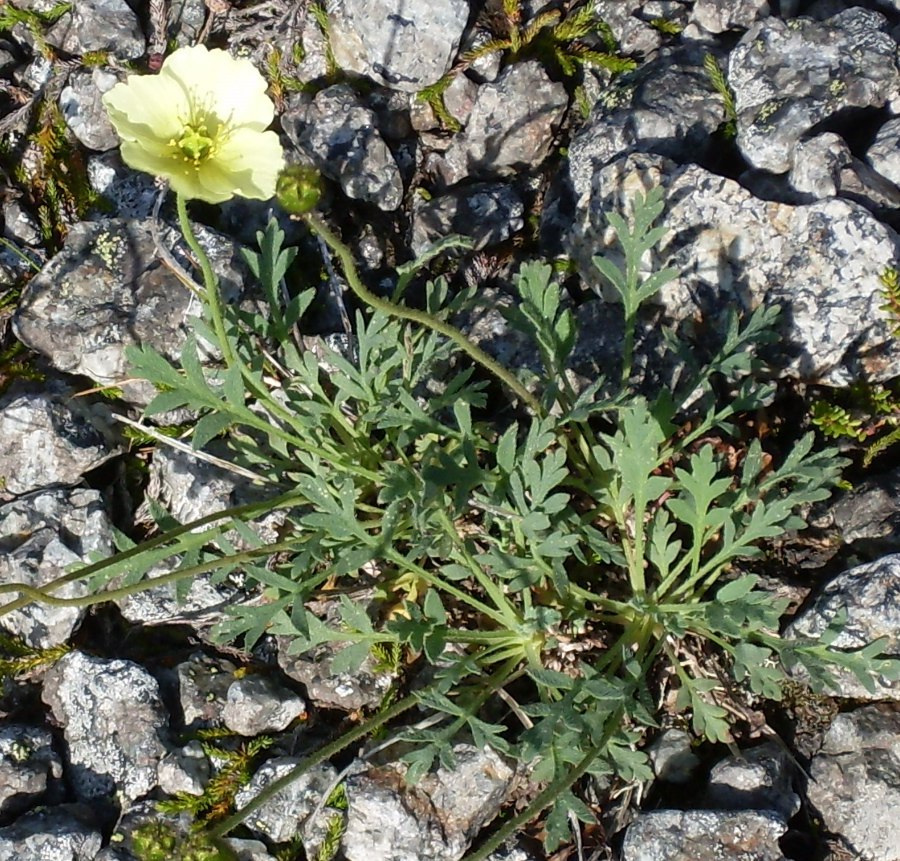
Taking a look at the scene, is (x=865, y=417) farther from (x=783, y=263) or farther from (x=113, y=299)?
(x=113, y=299)

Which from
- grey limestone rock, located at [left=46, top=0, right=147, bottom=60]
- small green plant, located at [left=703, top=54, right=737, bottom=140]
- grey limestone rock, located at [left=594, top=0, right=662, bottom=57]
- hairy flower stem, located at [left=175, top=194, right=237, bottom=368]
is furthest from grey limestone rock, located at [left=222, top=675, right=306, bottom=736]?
grey limestone rock, located at [left=594, top=0, right=662, bottom=57]

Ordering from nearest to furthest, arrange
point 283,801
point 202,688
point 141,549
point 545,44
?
1. point 141,549
2. point 283,801
3. point 202,688
4. point 545,44

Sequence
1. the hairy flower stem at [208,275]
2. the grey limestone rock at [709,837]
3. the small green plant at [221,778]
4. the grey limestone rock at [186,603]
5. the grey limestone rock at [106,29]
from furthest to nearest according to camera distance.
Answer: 1. the grey limestone rock at [106,29]
2. the grey limestone rock at [186,603]
3. the small green plant at [221,778]
4. the grey limestone rock at [709,837]
5. the hairy flower stem at [208,275]

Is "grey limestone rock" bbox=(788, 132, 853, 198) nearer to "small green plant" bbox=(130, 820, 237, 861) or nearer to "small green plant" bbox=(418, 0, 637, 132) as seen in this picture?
"small green plant" bbox=(418, 0, 637, 132)

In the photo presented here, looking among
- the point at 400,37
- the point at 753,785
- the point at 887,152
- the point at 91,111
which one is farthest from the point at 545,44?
the point at 753,785

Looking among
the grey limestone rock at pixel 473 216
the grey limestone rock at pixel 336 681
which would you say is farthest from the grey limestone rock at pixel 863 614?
the grey limestone rock at pixel 473 216

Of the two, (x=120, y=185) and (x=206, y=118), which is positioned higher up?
(x=206, y=118)

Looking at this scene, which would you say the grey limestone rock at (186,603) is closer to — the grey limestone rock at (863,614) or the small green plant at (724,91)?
the grey limestone rock at (863,614)
